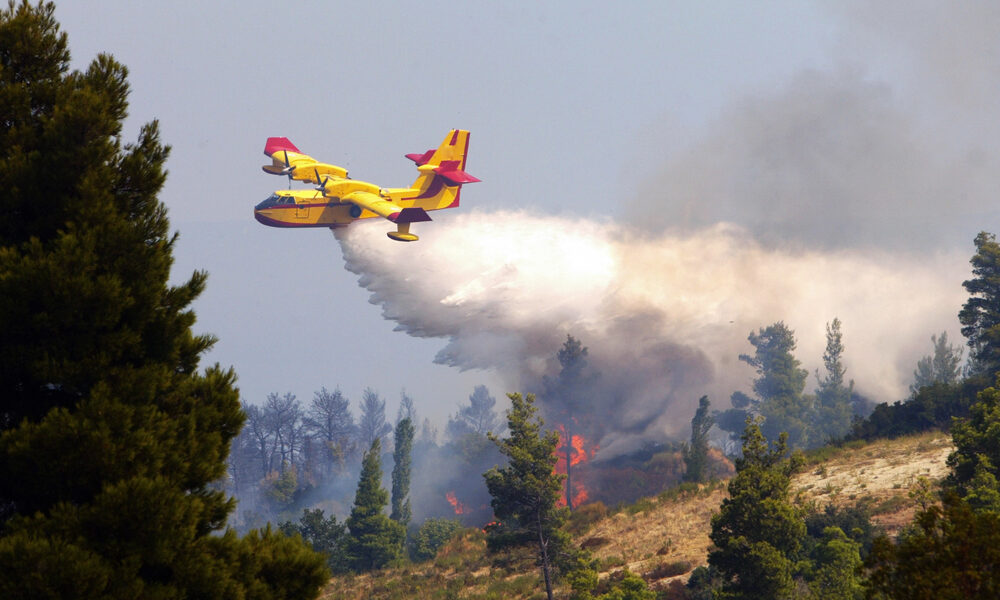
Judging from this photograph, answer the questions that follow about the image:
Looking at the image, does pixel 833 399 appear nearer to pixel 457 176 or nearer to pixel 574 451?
pixel 574 451

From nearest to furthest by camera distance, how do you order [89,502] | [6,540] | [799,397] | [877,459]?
[6,540] < [89,502] < [877,459] < [799,397]

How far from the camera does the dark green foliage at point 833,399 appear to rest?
13312 cm

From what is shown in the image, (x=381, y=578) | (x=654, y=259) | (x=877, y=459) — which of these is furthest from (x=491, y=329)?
(x=877, y=459)

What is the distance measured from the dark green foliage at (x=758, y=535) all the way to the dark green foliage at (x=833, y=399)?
3993 inches

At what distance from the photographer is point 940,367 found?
134875mm

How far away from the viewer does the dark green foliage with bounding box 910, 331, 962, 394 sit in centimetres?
13141

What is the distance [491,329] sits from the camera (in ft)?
329

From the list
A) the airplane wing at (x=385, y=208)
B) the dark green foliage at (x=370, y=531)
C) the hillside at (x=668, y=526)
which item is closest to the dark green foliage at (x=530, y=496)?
the hillside at (x=668, y=526)

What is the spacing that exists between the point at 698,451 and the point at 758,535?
4282 centimetres

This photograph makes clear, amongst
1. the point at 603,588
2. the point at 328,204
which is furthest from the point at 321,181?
the point at 603,588

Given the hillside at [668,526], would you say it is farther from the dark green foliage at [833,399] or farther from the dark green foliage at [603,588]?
the dark green foliage at [833,399]

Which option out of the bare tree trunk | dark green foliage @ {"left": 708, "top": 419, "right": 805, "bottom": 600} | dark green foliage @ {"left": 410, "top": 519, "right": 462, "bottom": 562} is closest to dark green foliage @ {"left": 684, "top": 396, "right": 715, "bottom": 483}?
dark green foliage @ {"left": 410, "top": 519, "right": 462, "bottom": 562}

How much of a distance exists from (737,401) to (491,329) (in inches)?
2179

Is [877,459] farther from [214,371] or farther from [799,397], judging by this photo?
[799,397]
